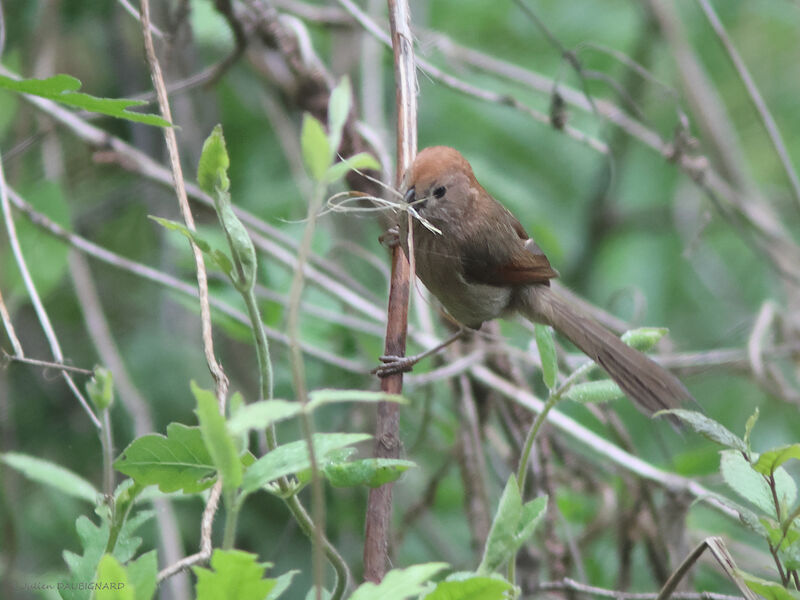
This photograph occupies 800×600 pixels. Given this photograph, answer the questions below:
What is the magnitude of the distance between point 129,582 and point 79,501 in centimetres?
215

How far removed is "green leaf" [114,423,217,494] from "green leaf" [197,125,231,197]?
34 centimetres

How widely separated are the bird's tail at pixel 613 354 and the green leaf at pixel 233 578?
1.24 metres

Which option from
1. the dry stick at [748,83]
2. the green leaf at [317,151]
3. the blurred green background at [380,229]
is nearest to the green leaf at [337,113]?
the green leaf at [317,151]

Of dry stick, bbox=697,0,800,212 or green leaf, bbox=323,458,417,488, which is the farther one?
dry stick, bbox=697,0,800,212

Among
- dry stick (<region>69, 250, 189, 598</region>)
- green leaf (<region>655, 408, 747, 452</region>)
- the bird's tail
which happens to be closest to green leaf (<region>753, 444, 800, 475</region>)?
green leaf (<region>655, 408, 747, 452</region>)

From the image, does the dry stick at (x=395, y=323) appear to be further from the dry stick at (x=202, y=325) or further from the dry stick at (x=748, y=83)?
the dry stick at (x=748, y=83)

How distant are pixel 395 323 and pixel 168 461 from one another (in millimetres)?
508

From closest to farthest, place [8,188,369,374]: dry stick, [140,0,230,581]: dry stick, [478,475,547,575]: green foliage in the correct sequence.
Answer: [478,475,547,575]: green foliage
[140,0,230,581]: dry stick
[8,188,369,374]: dry stick

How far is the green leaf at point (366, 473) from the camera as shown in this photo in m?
1.15

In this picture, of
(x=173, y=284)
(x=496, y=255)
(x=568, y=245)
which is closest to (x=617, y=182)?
(x=568, y=245)

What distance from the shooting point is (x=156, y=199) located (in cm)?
373

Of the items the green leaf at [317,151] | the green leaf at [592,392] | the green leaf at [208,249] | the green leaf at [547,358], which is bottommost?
the green leaf at [592,392]

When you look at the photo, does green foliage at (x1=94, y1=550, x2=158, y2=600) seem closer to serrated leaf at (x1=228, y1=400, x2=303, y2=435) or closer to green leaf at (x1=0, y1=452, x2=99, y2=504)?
serrated leaf at (x1=228, y1=400, x2=303, y2=435)

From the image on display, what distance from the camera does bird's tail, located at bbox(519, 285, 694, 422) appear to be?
2248mm
